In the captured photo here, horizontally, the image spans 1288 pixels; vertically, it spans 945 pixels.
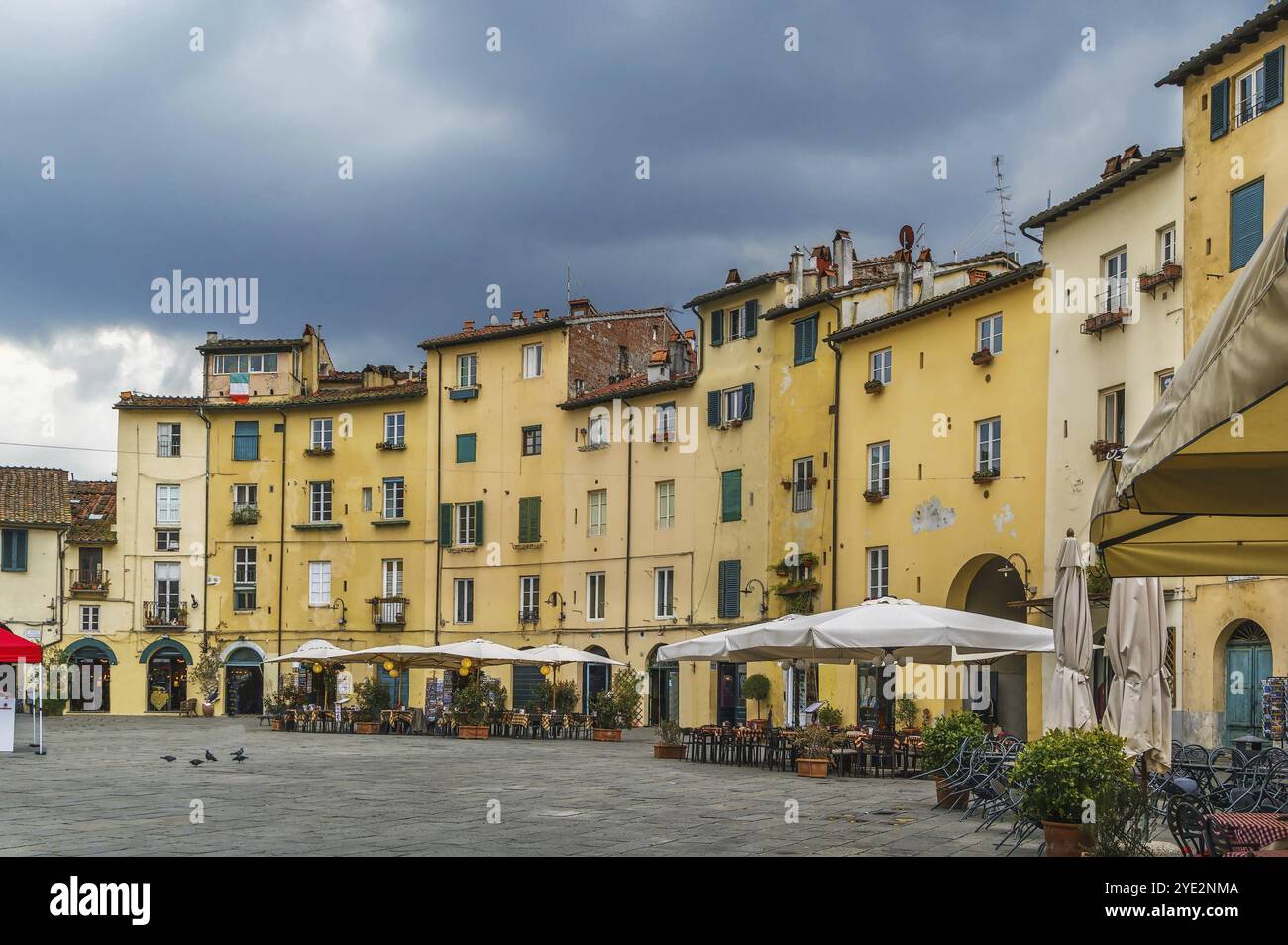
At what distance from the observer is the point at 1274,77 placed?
25344 millimetres

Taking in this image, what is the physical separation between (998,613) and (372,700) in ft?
58.5

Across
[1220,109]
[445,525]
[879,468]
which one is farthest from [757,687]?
[1220,109]

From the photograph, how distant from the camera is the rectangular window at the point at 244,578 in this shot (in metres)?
55.0

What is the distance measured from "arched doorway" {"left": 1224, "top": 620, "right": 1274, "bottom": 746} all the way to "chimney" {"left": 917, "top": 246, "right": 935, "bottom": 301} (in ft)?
46.4

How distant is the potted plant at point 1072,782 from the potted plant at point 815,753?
12288 millimetres

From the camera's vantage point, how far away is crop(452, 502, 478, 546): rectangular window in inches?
2007

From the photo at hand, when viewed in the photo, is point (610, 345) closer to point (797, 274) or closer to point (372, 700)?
point (797, 274)

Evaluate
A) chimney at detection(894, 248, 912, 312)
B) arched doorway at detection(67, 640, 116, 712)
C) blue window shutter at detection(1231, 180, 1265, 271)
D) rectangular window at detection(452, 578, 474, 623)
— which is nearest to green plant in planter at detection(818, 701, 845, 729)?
chimney at detection(894, 248, 912, 312)

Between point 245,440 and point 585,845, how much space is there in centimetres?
4548

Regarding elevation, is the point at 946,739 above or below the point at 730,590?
below

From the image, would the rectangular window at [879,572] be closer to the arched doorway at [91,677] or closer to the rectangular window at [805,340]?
the rectangular window at [805,340]

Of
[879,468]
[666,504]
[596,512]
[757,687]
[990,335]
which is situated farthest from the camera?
[596,512]

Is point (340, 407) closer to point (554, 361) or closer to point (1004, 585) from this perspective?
point (554, 361)

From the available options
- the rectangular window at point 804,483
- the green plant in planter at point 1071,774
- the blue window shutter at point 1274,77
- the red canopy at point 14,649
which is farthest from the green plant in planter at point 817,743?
the rectangular window at point 804,483
